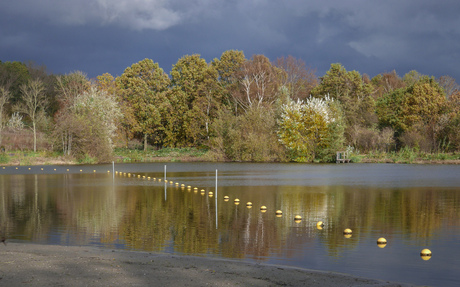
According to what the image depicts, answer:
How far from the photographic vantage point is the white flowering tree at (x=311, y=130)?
191 ft

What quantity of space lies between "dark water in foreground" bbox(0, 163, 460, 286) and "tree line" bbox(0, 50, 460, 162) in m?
30.2

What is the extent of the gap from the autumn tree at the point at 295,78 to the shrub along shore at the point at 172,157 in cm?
1721

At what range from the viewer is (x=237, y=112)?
74.4 meters

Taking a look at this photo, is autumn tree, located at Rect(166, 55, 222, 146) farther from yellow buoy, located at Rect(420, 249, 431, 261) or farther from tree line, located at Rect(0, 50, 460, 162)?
yellow buoy, located at Rect(420, 249, 431, 261)

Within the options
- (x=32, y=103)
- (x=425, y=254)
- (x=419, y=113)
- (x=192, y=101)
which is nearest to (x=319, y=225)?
(x=425, y=254)

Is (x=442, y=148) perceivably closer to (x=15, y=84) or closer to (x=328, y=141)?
(x=328, y=141)

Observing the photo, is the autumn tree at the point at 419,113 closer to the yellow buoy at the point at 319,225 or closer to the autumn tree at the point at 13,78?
the yellow buoy at the point at 319,225

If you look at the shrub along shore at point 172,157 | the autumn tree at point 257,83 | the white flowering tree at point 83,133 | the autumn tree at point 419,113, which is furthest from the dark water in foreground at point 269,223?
the autumn tree at point 257,83

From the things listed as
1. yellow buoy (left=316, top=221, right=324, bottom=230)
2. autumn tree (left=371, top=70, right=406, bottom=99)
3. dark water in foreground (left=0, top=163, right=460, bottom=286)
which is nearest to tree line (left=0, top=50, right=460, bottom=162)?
autumn tree (left=371, top=70, right=406, bottom=99)

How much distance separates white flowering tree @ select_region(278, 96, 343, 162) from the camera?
191ft

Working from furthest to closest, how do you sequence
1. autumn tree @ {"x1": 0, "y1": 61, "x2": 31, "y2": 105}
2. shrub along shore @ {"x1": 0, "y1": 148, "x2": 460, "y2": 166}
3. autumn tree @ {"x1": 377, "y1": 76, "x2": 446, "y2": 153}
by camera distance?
autumn tree @ {"x1": 0, "y1": 61, "x2": 31, "y2": 105} → autumn tree @ {"x1": 377, "y1": 76, "x2": 446, "y2": 153} → shrub along shore @ {"x1": 0, "y1": 148, "x2": 460, "y2": 166}

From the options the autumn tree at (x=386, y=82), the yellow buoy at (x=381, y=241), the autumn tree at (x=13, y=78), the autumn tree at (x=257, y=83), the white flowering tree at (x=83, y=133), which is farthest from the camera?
the autumn tree at (x=386, y=82)

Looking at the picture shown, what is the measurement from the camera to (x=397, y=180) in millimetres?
33219

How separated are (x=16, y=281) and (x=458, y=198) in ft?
66.5
